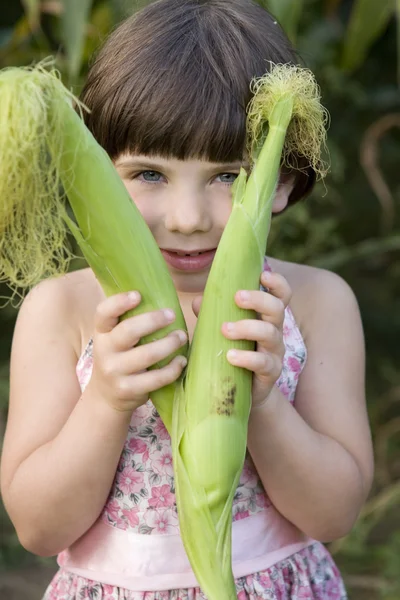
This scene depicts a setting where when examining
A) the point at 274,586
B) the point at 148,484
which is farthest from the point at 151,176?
the point at 274,586

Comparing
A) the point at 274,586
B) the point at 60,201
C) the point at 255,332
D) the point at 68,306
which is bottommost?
the point at 274,586

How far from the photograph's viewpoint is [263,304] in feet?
2.22

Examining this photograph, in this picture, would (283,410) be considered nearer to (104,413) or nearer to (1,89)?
(104,413)

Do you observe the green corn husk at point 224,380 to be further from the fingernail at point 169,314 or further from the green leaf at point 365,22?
the green leaf at point 365,22

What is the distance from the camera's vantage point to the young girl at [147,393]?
77 centimetres

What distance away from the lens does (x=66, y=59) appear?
1.59 meters

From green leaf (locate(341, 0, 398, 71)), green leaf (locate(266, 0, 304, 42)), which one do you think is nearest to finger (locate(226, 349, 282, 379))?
green leaf (locate(266, 0, 304, 42))

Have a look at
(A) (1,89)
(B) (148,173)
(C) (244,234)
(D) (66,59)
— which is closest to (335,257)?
(D) (66,59)

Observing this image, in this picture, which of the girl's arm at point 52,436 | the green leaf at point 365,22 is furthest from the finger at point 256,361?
the green leaf at point 365,22

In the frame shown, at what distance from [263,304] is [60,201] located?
→ 0.57 feet

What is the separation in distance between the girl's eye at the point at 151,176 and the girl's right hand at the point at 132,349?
0.18m

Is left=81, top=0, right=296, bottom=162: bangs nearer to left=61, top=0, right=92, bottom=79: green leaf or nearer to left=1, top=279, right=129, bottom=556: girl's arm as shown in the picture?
left=1, top=279, right=129, bottom=556: girl's arm

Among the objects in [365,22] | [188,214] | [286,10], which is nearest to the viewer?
[188,214]

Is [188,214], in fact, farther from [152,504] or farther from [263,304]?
[152,504]
